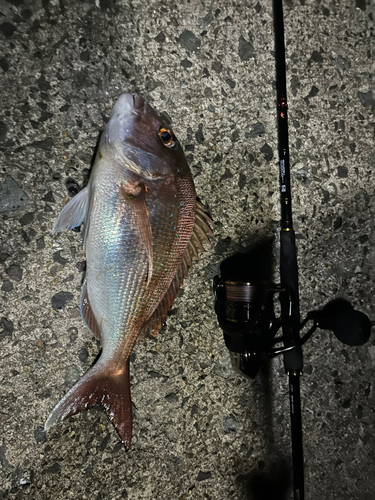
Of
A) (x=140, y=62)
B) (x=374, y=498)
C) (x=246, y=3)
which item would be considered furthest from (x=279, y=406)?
(x=246, y=3)

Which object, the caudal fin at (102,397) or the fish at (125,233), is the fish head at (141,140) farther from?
the caudal fin at (102,397)

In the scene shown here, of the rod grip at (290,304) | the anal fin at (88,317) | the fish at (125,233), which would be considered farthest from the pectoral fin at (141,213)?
the rod grip at (290,304)

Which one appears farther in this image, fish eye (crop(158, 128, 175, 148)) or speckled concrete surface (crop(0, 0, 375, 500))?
speckled concrete surface (crop(0, 0, 375, 500))

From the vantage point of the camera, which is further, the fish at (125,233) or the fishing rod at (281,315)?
the fishing rod at (281,315)

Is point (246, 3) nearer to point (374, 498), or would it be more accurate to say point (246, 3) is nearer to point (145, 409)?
point (145, 409)

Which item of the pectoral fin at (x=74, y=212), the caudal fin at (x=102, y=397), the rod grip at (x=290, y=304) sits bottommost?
the caudal fin at (x=102, y=397)

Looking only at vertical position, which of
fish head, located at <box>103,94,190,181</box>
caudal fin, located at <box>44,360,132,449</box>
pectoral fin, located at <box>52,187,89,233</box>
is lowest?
caudal fin, located at <box>44,360,132,449</box>

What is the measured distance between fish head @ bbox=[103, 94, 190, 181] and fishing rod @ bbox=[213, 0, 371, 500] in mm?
531

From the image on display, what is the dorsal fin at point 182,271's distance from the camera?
4.45ft

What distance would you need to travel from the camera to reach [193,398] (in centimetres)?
156

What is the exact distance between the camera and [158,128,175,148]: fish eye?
1230 mm

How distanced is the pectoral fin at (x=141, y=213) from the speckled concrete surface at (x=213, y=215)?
1.17 ft

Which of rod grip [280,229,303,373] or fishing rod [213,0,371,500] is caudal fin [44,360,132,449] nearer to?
fishing rod [213,0,371,500]

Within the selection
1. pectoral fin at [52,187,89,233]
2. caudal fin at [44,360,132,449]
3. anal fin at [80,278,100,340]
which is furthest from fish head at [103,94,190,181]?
caudal fin at [44,360,132,449]
